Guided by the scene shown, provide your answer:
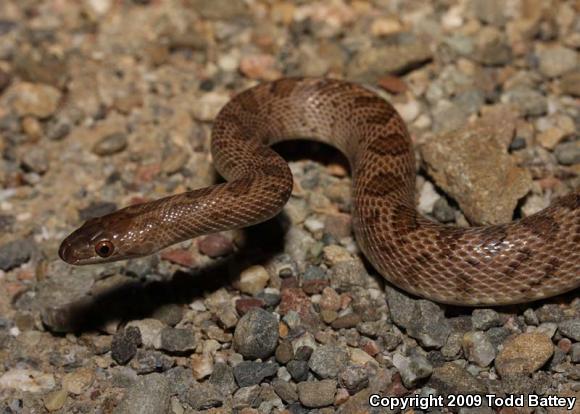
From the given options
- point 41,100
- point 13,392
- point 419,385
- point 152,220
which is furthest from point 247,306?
point 41,100

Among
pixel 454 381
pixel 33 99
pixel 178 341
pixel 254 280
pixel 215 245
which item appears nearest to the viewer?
pixel 454 381

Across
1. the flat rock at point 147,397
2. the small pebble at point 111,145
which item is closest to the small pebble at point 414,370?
the flat rock at point 147,397

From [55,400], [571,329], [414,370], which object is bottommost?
[55,400]

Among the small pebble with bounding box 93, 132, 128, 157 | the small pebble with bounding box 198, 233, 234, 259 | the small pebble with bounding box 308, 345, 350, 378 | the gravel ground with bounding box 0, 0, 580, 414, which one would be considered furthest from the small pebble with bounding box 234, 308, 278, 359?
the small pebble with bounding box 93, 132, 128, 157

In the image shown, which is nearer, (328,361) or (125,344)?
(328,361)

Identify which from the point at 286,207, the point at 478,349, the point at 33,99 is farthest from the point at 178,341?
the point at 33,99

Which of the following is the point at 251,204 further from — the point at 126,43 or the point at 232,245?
the point at 126,43

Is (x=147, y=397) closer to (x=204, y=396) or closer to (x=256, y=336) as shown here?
(x=204, y=396)
